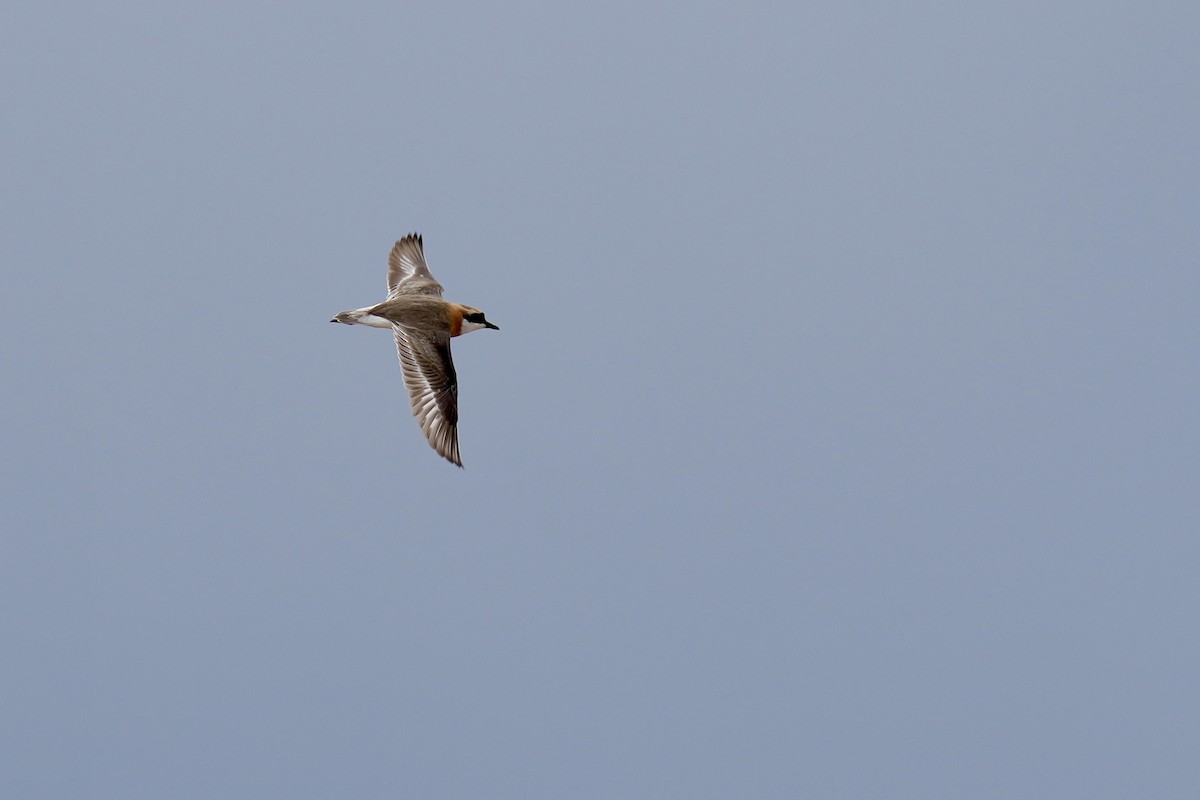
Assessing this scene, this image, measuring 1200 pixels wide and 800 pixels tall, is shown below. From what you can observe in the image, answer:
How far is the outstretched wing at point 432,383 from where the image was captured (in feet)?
92.7

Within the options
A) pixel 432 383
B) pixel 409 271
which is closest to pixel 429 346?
pixel 432 383

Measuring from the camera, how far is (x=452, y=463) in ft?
91.4

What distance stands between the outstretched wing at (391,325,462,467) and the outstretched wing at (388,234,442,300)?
10.5 feet

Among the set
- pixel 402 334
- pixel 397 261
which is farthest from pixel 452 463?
pixel 397 261

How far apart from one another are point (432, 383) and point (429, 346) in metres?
0.92

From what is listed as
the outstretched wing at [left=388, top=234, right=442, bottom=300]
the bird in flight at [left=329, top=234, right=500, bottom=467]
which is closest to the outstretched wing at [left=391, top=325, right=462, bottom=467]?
the bird in flight at [left=329, top=234, right=500, bottom=467]

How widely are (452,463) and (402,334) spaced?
3518mm

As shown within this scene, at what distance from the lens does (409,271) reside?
33156 millimetres

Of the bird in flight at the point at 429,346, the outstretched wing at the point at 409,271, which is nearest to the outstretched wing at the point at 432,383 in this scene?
the bird in flight at the point at 429,346

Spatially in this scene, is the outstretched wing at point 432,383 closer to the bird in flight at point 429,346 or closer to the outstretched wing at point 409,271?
the bird in flight at point 429,346

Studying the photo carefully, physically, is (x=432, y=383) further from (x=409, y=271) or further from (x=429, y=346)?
(x=409, y=271)

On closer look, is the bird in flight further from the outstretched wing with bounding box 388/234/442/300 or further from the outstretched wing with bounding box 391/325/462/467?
the outstretched wing with bounding box 388/234/442/300

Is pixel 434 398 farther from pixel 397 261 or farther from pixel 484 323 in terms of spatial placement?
pixel 397 261

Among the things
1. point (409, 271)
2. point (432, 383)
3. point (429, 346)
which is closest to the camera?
point (432, 383)
